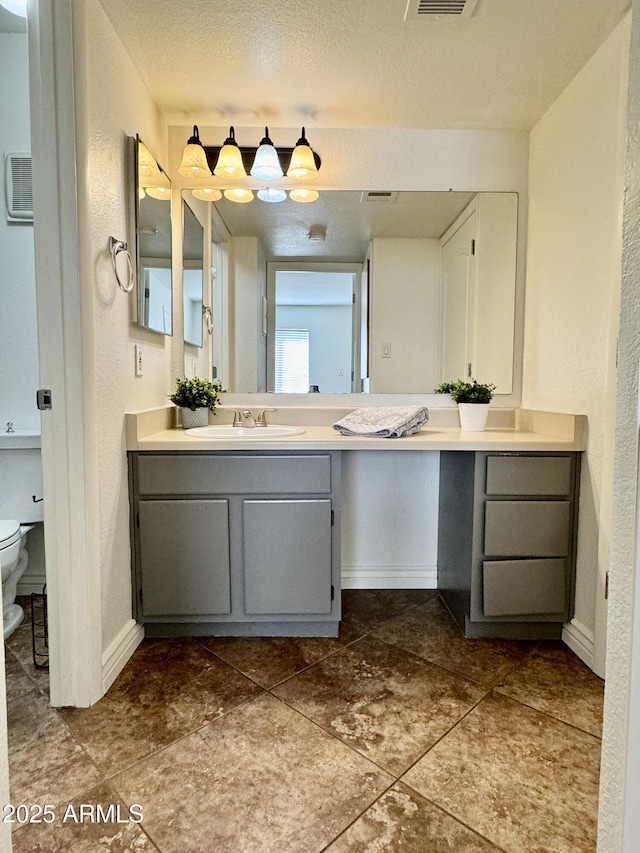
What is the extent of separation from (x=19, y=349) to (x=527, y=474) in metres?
2.35

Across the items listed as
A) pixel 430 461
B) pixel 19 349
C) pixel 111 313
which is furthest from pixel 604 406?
pixel 19 349

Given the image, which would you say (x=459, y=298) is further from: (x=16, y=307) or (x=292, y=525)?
(x=16, y=307)

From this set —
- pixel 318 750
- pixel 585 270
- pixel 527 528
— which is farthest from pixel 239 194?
pixel 318 750

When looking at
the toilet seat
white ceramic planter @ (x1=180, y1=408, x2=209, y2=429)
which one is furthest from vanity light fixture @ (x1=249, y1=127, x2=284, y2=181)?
the toilet seat

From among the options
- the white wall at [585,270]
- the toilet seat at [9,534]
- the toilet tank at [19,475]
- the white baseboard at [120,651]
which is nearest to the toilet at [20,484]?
the toilet tank at [19,475]

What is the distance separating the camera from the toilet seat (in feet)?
5.74

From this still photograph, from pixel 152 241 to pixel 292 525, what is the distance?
130 cm

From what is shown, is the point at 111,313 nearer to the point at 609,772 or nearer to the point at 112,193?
the point at 112,193

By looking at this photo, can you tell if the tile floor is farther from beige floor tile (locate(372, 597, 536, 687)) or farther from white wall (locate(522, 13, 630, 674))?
white wall (locate(522, 13, 630, 674))

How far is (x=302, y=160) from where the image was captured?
2.06 meters

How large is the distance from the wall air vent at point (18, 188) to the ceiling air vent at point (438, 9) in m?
1.80

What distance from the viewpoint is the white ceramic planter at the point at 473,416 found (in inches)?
83.4

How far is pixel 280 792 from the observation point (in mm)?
1156

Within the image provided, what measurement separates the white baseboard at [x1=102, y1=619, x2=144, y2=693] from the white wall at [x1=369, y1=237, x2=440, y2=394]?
1.47 metres
